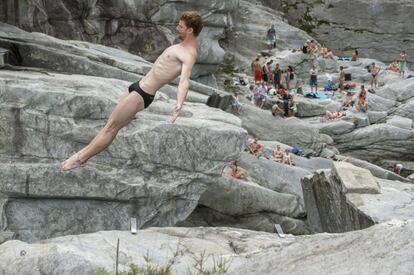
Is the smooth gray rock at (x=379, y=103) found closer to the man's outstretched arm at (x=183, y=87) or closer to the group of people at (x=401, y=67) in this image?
the group of people at (x=401, y=67)

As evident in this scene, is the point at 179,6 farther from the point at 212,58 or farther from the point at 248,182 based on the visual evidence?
the point at 248,182

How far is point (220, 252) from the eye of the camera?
9102 millimetres

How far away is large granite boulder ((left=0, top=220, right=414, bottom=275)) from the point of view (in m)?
4.75

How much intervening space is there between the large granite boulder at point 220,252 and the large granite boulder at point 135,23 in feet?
66.8

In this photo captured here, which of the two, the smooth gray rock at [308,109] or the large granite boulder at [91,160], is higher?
the large granite boulder at [91,160]

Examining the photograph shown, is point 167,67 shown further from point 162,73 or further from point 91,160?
point 91,160

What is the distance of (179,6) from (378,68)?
1611 cm

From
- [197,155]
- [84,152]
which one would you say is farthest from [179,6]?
[84,152]

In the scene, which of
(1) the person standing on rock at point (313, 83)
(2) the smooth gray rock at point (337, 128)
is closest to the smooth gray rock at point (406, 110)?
(1) the person standing on rock at point (313, 83)

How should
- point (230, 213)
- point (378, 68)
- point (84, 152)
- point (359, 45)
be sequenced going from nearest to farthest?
1. point (84, 152)
2. point (230, 213)
3. point (378, 68)
4. point (359, 45)

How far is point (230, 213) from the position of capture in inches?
694

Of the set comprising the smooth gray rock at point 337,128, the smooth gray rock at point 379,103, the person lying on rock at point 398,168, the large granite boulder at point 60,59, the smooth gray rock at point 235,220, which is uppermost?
the large granite boulder at point 60,59

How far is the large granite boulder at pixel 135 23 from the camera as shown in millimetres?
29344

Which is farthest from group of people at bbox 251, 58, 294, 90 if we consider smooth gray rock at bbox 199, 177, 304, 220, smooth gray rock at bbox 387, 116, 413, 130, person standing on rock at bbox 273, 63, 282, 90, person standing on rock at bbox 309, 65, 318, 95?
smooth gray rock at bbox 199, 177, 304, 220
